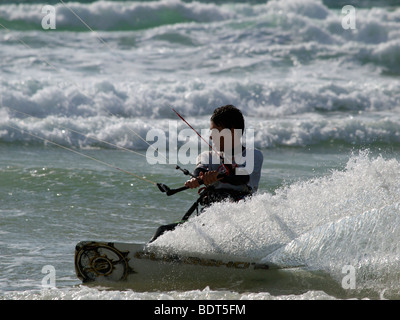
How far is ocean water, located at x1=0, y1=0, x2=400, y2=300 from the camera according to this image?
13.5 ft

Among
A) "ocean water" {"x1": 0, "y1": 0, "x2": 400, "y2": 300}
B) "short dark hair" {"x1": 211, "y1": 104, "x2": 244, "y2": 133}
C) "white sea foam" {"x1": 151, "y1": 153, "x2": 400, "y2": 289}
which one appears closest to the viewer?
"white sea foam" {"x1": 151, "y1": 153, "x2": 400, "y2": 289}

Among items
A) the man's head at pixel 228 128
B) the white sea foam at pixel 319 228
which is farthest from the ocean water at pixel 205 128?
the man's head at pixel 228 128

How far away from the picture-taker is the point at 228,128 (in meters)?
4.29

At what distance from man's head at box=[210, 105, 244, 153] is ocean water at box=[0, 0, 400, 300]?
41 centimetres

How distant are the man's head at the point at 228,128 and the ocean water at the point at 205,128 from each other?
1.34ft

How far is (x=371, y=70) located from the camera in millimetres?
17547

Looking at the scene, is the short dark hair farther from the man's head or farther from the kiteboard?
the kiteboard

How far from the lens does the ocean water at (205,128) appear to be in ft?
13.5

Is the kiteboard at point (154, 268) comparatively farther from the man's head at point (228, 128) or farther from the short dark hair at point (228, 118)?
the short dark hair at point (228, 118)

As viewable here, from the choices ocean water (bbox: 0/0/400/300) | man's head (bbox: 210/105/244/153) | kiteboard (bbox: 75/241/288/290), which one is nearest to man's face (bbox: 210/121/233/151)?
man's head (bbox: 210/105/244/153)

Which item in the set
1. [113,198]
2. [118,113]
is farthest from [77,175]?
[118,113]

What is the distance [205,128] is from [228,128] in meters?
7.31

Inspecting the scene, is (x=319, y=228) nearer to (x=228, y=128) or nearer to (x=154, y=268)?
(x=228, y=128)
